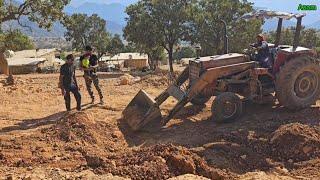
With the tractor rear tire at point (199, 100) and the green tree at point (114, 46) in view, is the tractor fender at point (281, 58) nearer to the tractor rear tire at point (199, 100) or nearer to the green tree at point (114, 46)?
the tractor rear tire at point (199, 100)

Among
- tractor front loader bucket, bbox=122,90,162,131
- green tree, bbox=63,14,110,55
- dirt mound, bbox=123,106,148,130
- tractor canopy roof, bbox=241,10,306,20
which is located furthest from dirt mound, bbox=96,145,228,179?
green tree, bbox=63,14,110,55

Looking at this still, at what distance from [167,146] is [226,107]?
2446 millimetres

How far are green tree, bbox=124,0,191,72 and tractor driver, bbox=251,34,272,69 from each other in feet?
66.1

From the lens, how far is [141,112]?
9953 millimetres

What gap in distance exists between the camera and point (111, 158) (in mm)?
7758

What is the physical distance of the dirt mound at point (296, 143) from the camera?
26.1 ft

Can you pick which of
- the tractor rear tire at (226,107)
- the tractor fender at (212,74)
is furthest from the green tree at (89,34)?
the tractor rear tire at (226,107)

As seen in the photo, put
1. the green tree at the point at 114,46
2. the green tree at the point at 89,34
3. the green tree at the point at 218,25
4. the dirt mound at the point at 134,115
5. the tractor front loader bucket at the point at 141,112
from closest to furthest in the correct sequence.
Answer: the tractor front loader bucket at the point at 141,112, the dirt mound at the point at 134,115, the green tree at the point at 218,25, the green tree at the point at 89,34, the green tree at the point at 114,46

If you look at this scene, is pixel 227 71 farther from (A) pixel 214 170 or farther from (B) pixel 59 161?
(B) pixel 59 161

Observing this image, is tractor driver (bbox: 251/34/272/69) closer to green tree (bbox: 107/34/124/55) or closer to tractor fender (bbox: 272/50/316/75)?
tractor fender (bbox: 272/50/316/75)

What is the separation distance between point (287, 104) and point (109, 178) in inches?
202

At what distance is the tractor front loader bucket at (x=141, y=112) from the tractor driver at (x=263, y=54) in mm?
2718

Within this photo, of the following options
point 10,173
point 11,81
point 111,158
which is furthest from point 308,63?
point 11,81

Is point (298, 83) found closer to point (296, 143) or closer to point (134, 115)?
point (296, 143)
